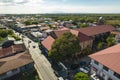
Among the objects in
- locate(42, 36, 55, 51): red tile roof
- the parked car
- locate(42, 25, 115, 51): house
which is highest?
locate(42, 25, 115, 51): house

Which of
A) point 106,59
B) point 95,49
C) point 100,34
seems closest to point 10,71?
point 106,59

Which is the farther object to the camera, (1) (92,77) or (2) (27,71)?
(2) (27,71)

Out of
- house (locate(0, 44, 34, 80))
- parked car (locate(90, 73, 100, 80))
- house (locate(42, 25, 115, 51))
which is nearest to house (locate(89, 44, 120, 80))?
parked car (locate(90, 73, 100, 80))

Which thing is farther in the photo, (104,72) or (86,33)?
(86,33)

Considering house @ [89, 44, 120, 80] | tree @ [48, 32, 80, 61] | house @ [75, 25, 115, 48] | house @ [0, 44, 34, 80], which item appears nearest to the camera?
house @ [89, 44, 120, 80]

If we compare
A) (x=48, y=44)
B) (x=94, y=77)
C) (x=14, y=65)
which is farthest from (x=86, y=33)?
(x=14, y=65)

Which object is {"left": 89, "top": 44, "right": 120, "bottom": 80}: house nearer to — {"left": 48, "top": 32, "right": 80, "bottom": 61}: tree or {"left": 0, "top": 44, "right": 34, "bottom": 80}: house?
{"left": 48, "top": 32, "right": 80, "bottom": 61}: tree

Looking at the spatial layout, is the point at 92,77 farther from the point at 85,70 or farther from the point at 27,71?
the point at 27,71

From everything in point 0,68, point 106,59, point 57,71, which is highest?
point 106,59

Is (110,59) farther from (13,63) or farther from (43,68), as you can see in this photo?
(13,63)
